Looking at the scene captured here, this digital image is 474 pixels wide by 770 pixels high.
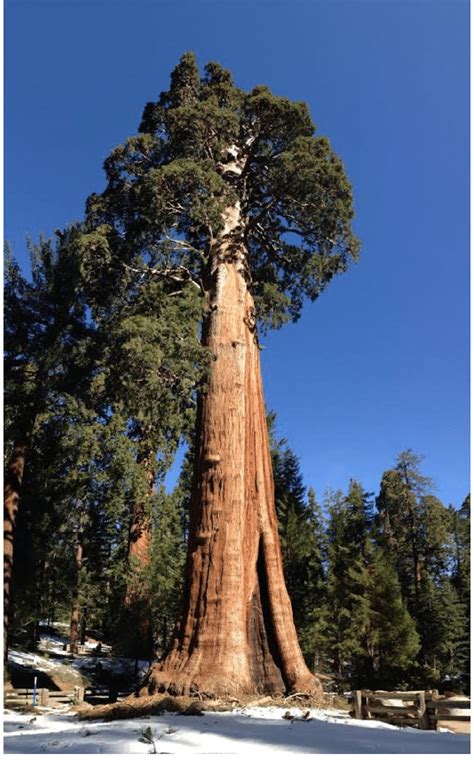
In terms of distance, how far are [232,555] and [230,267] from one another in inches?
259

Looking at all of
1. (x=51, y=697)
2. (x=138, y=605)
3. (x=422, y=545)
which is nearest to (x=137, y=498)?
(x=138, y=605)

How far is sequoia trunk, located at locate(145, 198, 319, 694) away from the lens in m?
9.05

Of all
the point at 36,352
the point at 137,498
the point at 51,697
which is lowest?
the point at 51,697

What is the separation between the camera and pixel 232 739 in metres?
5.34

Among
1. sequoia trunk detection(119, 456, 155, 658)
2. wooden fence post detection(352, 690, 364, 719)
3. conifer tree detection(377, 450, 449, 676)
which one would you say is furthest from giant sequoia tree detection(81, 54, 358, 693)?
conifer tree detection(377, 450, 449, 676)

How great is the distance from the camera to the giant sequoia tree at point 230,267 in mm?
9539

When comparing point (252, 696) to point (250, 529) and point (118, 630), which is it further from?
point (118, 630)

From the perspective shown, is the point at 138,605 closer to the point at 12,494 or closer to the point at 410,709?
the point at 12,494

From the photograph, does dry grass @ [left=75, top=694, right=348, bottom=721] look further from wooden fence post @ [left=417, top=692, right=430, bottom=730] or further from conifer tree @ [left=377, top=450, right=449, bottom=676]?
conifer tree @ [left=377, top=450, right=449, bottom=676]

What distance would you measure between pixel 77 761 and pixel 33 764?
0.33 meters

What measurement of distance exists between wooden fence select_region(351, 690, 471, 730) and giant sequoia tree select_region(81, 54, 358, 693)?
117cm

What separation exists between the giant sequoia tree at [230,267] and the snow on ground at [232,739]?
246 centimetres

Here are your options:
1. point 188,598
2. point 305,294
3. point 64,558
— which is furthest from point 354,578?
point 188,598

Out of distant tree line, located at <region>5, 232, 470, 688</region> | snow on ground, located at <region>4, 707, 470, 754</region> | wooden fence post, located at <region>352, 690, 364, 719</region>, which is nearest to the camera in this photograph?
snow on ground, located at <region>4, 707, 470, 754</region>
